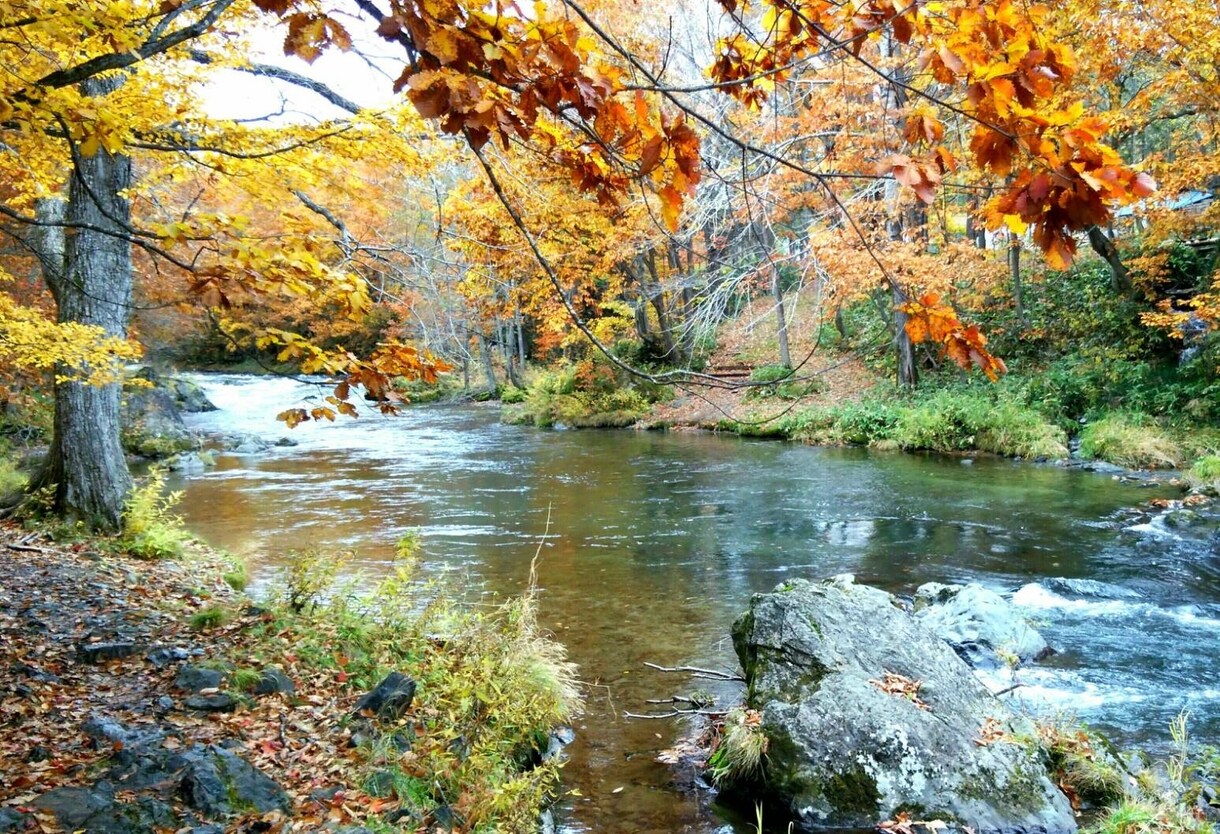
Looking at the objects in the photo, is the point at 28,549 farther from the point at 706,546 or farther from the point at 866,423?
the point at 866,423

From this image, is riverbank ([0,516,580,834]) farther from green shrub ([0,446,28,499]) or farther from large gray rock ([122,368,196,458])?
large gray rock ([122,368,196,458])

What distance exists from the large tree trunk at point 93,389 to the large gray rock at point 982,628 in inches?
316

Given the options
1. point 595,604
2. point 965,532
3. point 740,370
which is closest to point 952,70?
point 595,604

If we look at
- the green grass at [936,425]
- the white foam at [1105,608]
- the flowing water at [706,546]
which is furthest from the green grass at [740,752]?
the green grass at [936,425]

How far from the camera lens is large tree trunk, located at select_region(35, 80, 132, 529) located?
779cm

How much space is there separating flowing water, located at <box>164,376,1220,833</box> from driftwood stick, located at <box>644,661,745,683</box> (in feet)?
0.40

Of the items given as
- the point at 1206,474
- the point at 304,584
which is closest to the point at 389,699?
the point at 304,584

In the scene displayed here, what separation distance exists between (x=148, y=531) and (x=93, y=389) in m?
1.58

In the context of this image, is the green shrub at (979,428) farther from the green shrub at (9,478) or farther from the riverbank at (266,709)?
the green shrub at (9,478)

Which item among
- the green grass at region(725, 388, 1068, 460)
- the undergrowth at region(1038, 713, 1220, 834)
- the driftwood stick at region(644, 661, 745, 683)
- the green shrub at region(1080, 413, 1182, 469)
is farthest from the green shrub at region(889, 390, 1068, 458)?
the driftwood stick at region(644, 661, 745, 683)

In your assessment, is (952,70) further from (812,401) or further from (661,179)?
(812,401)

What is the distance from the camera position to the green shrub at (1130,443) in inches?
523

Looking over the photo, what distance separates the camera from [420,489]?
1371 centimetres

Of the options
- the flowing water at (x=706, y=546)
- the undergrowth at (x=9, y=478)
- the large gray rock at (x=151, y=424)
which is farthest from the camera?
the large gray rock at (x=151, y=424)
